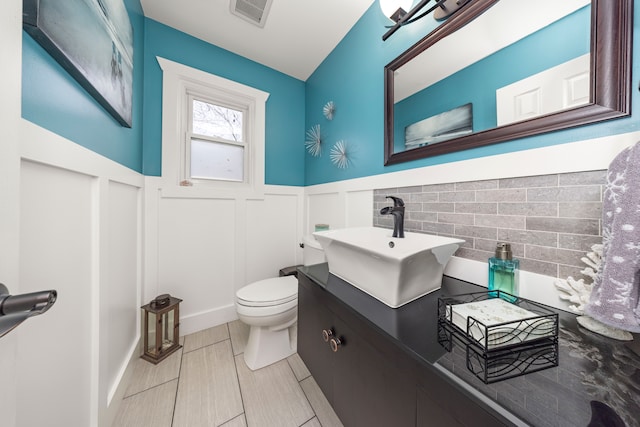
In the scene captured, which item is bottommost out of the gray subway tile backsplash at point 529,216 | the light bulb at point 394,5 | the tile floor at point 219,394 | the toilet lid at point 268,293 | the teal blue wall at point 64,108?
the tile floor at point 219,394

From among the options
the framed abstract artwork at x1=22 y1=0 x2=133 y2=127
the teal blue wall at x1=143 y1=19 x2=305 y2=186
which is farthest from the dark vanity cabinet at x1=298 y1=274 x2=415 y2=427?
the teal blue wall at x1=143 y1=19 x2=305 y2=186

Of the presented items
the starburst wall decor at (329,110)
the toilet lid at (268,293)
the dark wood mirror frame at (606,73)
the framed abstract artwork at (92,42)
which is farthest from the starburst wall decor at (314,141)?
the dark wood mirror frame at (606,73)

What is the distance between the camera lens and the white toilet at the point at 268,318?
1.34 m

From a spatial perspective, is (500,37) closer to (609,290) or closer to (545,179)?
(545,179)

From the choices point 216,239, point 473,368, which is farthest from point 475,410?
point 216,239

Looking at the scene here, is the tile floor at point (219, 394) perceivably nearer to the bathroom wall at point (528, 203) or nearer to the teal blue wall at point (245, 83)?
the bathroom wall at point (528, 203)

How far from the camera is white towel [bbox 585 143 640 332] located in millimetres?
477

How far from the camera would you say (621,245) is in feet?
1.62

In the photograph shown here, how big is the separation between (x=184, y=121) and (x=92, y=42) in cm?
103

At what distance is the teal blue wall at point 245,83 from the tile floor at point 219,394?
4.46 ft

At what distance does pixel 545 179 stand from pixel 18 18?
54.1 inches

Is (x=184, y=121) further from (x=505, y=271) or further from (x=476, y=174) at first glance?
(x=505, y=271)

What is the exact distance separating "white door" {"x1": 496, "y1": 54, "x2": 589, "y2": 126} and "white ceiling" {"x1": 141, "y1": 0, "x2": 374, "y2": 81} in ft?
3.93

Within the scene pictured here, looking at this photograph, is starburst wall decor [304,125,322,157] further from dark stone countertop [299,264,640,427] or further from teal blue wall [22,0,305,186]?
dark stone countertop [299,264,640,427]
